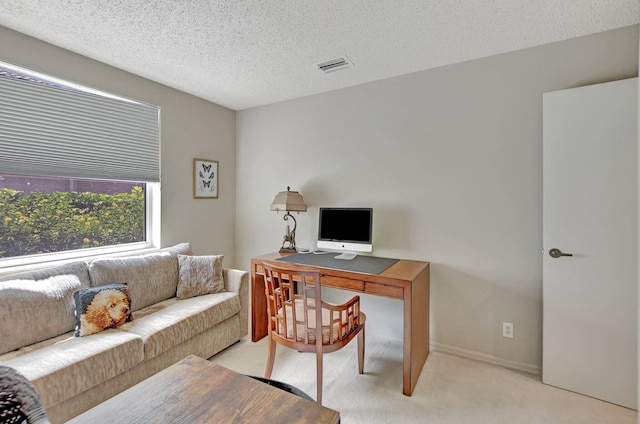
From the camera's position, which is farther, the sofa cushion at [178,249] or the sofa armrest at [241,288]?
the sofa cushion at [178,249]

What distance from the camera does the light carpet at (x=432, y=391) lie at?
5.90 feet

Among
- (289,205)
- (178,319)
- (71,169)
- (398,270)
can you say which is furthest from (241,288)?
(71,169)

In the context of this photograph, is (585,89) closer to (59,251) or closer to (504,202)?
(504,202)

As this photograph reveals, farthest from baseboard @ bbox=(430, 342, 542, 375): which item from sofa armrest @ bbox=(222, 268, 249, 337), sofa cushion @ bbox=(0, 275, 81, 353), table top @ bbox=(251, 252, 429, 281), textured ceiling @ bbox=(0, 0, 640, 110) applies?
sofa cushion @ bbox=(0, 275, 81, 353)

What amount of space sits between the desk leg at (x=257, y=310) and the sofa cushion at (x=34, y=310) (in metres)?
1.29

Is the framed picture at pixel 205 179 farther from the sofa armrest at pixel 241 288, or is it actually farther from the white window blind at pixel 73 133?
the sofa armrest at pixel 241 288

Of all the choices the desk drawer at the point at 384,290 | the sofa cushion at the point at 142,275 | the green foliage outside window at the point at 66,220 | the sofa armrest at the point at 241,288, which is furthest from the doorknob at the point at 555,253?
the green foliage outside window at the point at 66,220

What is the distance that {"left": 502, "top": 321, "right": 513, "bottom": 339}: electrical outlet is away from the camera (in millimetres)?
2311

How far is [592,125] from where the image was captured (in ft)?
6.40

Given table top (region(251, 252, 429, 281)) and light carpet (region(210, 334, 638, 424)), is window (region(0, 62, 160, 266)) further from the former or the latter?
light carpet (region(210, 334, 638, 424))

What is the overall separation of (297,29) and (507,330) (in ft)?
8.81

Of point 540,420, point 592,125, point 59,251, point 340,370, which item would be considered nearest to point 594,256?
point 592,125

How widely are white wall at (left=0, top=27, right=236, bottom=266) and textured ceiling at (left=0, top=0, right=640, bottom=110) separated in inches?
4.2

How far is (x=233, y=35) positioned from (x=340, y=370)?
255 cm
